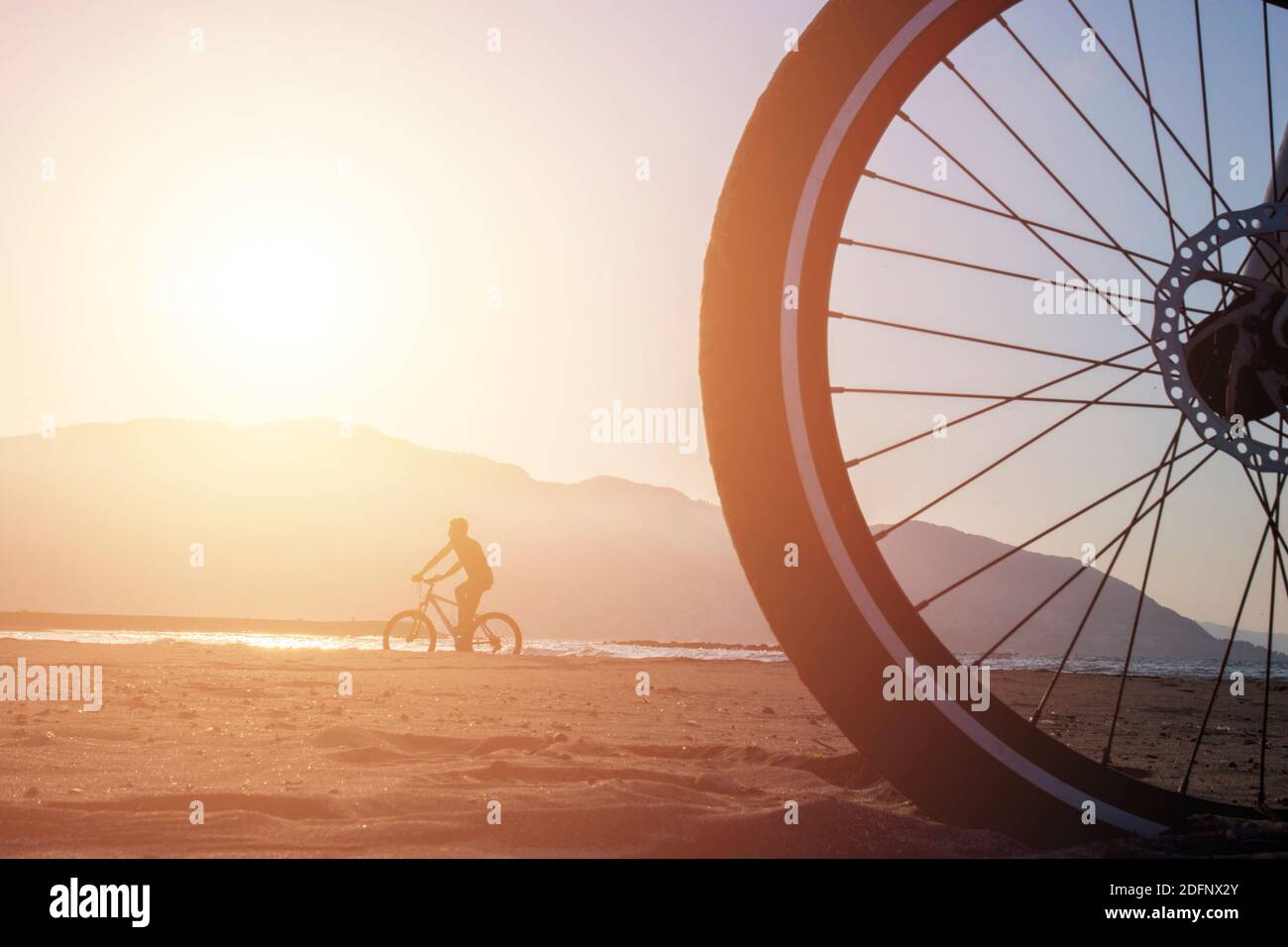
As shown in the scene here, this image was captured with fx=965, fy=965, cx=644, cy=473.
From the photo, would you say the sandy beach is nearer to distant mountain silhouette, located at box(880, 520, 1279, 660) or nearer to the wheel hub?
the wheel hub

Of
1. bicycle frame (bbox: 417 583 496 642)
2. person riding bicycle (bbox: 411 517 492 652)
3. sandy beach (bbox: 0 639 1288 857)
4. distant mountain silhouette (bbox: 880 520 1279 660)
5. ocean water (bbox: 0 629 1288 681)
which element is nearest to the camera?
sandy beach (bbox: 0 639 1288 857)

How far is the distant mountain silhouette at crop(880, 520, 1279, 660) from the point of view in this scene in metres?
54.9

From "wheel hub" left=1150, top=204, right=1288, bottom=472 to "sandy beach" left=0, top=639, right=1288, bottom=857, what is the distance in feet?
4.70

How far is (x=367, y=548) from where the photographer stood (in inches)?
3322

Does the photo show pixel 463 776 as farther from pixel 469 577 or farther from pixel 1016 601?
pixel 1016 601

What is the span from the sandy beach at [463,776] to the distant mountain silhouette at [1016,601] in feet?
147

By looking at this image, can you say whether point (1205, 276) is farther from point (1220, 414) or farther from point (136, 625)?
point (136, 625)

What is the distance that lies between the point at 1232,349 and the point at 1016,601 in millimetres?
67941

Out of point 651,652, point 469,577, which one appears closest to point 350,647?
point 469,577

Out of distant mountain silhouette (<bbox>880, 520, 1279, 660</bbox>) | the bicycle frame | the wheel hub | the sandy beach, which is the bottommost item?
distant mountain silhouette (<bbox>880, 520, 1279, 660</bbox>)

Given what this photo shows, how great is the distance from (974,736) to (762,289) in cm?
158

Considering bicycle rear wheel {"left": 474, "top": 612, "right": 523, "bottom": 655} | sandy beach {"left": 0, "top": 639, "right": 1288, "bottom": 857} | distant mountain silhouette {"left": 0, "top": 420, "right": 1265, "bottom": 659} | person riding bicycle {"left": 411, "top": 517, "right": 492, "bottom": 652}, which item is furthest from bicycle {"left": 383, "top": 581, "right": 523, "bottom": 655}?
distant mountain silhouette {"left": 0, "top": 420, "right": 1265, "bottom": 659}

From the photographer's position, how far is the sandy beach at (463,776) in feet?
Result: 8.96

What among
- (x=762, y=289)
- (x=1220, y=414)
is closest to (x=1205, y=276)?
(x=1220, y=414)
